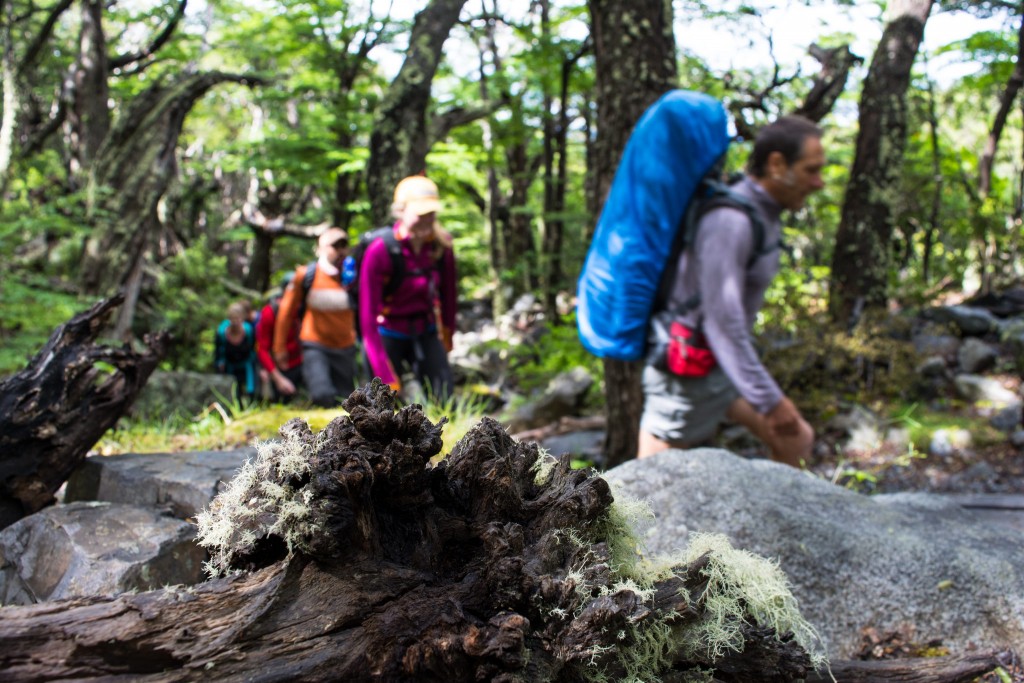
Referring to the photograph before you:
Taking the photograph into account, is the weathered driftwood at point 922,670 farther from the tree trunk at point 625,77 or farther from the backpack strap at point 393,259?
the backpack strap at point 393,259

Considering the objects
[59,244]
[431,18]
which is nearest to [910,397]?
[431,18]

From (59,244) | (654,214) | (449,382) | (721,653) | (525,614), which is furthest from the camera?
(59,244)

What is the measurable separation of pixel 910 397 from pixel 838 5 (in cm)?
799

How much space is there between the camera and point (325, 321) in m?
7.25

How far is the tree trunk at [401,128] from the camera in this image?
885 cm

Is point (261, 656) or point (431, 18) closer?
point (261, 656)

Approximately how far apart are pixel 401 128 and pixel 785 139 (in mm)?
5771

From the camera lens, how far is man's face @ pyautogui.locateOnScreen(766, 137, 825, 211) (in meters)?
4.13

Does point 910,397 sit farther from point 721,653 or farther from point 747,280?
point 721,653

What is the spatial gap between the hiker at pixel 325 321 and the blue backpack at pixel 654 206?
344 centimetres

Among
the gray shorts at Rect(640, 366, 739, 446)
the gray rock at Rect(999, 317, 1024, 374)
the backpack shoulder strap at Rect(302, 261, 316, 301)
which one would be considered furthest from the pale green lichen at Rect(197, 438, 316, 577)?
the gray rock at Rect(999, 317, 1024, 374)

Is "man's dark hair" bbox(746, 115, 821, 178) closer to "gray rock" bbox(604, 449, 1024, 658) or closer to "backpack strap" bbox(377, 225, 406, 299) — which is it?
"gray rock" bbox(604, 449, 1024, 658)

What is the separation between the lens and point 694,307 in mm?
4180

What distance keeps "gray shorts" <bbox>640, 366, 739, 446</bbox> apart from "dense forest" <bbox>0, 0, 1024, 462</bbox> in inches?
61.7
